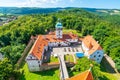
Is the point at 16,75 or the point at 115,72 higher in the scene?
the point at 16,75

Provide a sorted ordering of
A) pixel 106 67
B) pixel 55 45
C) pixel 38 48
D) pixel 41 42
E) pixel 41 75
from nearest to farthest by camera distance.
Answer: pixel 41 75 < pixel 38 48 < pixel 106 67 < pixel 41 42 < pixel 55 45

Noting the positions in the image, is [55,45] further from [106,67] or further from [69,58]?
[106,67]

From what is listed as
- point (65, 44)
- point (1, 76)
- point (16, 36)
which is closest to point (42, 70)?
point (1, 76)

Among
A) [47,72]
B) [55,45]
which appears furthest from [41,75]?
[55,45]

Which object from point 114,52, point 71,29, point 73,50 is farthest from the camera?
point 71,29

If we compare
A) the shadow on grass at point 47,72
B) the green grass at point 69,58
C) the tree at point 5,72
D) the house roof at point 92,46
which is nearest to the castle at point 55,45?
the house roof at point 92,46

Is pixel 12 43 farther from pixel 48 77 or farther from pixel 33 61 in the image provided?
pixel 48 77

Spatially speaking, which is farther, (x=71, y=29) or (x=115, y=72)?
(x=71, y=29)

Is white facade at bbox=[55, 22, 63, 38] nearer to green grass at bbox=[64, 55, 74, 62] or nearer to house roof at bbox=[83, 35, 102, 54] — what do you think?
house roof at bbox=[83, 35, 102, 54]

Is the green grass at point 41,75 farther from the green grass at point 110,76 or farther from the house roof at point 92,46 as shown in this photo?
the green grass at point 110,76

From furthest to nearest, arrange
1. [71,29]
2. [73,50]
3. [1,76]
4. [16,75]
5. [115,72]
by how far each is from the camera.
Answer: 1. [71,29]
2. [73,50]
3. [115,72]
4. [16,75]
5. [1,76]

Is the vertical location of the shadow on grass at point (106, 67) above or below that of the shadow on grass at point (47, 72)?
below
